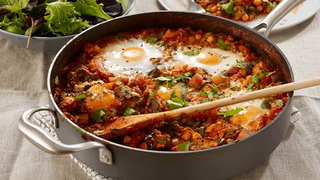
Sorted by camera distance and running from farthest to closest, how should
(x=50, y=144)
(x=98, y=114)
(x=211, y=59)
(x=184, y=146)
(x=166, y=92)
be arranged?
(x=211, y=59), (x=166, y=92), (x=98, y=114), (x=184, y=146), (x=50, y=144)

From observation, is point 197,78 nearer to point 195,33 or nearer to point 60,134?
point 195,33

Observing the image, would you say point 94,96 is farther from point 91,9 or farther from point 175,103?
point 91,9

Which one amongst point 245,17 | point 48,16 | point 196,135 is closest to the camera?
point 196,135

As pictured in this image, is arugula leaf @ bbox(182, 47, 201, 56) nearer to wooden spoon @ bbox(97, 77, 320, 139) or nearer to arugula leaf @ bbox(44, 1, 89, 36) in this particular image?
wooden spoon @ bbox(97, 77, 320, 139)

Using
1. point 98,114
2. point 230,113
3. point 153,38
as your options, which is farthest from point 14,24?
point 230,113

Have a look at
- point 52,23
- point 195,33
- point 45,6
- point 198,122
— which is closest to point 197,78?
point 198,122

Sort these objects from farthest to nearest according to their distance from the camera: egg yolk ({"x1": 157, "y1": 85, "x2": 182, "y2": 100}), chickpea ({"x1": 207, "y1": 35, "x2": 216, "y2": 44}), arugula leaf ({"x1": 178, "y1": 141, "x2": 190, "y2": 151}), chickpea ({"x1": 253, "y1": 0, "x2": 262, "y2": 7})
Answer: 1. chickpea ({"x1": 253, "y1": 0, "x2": 262, "y2": 7})
2. chickpea ({"x1": 207, "y1": 35, "x2": 216, "y2": 44})
3. egg yolk ({"x1": 157, "y1": 85, "x2": 182, "y2": 100})
4. arugula leaf ({"x1": 178, "y1": 141, "x2": 190, "y2": 151})

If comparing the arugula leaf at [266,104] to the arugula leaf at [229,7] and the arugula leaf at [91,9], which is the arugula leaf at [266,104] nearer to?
the arugula leaf at [229,7]

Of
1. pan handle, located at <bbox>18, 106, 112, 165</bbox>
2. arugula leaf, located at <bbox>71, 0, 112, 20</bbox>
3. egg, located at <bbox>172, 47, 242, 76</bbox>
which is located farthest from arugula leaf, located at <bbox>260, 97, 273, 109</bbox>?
arugula leaf, located at <bbox>71, 0, 112, 20</bbox>
